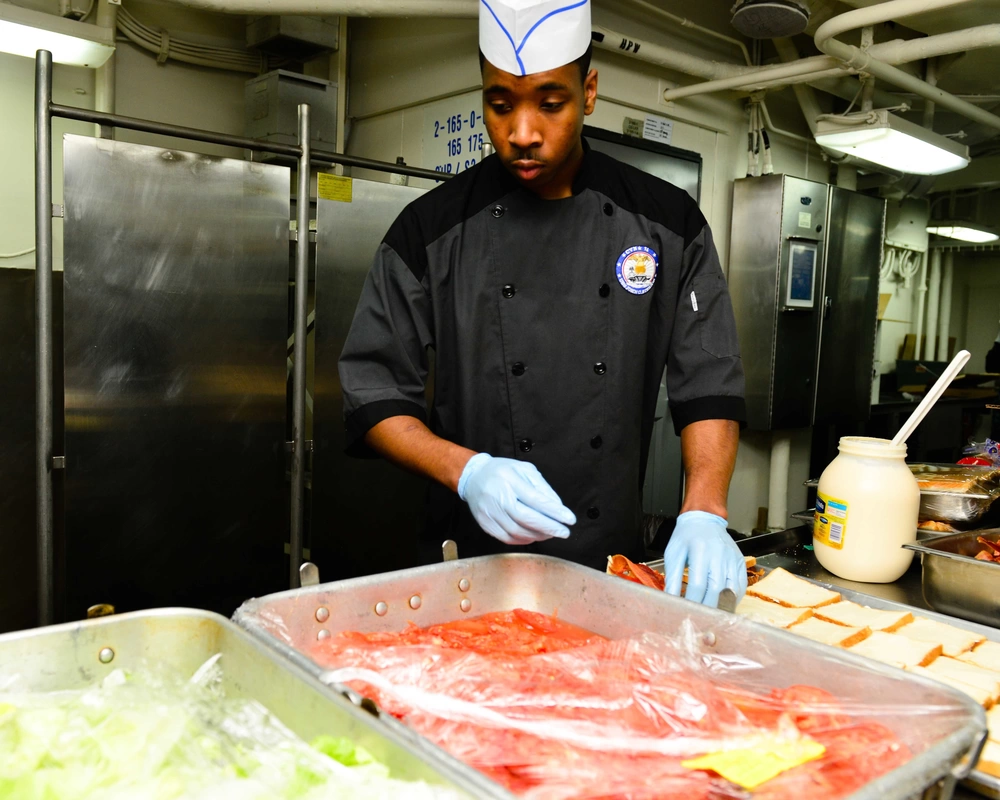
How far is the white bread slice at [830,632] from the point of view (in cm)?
122

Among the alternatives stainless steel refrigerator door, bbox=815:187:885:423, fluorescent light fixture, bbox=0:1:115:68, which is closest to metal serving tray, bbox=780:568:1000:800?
fluorescent light fixture, bbox=0:1:115:68

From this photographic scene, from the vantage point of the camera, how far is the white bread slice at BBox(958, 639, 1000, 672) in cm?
116

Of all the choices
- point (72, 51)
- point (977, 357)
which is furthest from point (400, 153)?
point (977, 357)

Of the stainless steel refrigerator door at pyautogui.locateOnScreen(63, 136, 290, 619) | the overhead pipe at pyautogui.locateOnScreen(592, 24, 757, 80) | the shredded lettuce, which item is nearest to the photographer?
the shredded lettuce

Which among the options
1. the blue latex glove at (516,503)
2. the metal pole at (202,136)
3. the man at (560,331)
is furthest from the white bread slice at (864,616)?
the metal pole at (202,136)

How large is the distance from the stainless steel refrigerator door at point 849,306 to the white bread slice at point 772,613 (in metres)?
3.72

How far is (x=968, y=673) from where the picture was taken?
3.63 ft

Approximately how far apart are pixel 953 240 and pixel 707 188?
417 centimetres

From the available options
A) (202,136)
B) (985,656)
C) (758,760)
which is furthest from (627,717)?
(202,136)

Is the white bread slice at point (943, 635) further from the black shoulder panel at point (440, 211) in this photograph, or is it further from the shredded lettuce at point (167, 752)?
the black shoulder panel at point (440, 211)

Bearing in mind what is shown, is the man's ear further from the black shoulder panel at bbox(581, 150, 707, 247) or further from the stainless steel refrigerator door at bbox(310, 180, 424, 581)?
the stainless steel refrigerator door at bbox(310, 180, 424, 581)

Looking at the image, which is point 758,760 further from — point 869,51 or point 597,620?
point 869,51

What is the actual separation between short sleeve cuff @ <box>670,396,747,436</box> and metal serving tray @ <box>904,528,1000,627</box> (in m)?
0.41

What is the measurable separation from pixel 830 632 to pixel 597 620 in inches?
15.1
